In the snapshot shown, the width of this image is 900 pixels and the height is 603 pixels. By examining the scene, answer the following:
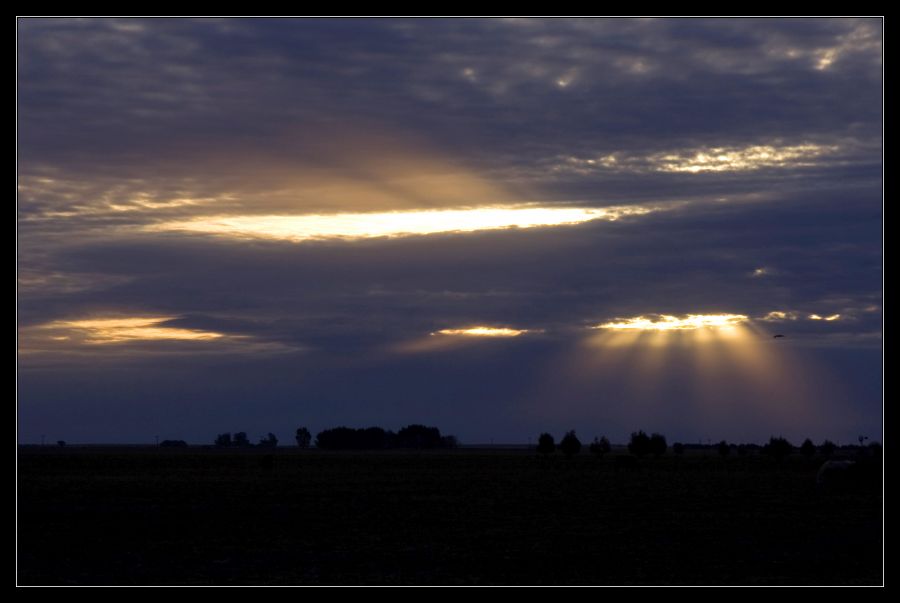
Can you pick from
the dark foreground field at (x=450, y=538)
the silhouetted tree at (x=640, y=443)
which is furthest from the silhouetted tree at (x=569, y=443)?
the dark foreground field at (x=450, y=538)

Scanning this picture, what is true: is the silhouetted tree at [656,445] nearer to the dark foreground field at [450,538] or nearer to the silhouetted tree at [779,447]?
the silhouetted tree at [779,447]

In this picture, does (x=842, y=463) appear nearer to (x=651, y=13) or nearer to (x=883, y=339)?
(x=883, y=339)

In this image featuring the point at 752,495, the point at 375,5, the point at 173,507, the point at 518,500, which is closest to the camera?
the point at 375,5

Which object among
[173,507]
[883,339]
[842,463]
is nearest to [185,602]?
[883,339]

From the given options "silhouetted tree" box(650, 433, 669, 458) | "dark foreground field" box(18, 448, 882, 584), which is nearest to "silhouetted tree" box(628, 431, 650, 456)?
"silhouetted tree" box(650, 433, 669, 458)

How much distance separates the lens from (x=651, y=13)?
15305mm

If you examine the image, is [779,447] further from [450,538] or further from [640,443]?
[450,538]

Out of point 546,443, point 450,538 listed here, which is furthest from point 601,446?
point 450,538

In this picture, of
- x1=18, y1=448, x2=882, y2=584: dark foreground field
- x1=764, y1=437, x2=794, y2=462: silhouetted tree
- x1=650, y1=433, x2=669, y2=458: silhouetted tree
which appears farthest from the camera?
x1=650, y1=433, x2=669, y2=458: silhouetted tree

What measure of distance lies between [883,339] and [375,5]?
8.91m

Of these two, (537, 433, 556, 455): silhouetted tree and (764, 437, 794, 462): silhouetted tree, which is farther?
(537, 433, 556, 455): silhouetted tree

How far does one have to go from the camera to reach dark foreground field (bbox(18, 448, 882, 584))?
21.3 metres

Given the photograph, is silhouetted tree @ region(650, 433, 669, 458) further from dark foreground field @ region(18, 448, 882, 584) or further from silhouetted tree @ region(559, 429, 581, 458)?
dark foreground field @ region(18, 448, 882, 584)

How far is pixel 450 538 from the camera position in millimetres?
27203
